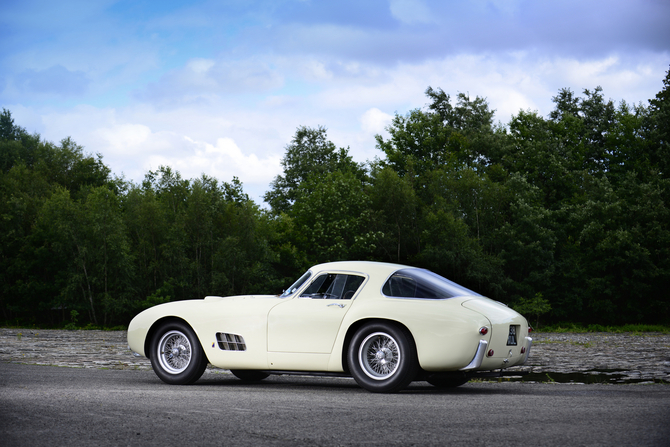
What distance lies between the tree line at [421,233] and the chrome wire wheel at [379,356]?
116ft

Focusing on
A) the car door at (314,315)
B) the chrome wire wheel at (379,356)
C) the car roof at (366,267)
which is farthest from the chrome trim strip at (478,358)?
the car door at (314,315)

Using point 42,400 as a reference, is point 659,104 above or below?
above

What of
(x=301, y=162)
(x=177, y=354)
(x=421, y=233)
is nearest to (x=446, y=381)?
(x=177, y=354)

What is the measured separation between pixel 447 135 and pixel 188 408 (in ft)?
168

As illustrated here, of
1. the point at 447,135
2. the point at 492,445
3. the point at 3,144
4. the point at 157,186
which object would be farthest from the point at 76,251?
the point at 492,445

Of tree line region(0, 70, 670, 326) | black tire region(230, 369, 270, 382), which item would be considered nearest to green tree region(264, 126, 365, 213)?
tree line region(0, 70, 670, 326)

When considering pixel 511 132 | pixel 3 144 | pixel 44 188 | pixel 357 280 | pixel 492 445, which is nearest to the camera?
pixel 492 445

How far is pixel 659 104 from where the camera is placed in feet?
148

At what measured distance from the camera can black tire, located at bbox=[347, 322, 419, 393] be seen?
311 inches

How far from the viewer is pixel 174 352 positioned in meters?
9.23

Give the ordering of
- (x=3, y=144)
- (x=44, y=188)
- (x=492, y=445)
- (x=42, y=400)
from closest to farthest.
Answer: (x=492, y=445)
(x=42, y=400)
(x=44, y=188)
(x=3, y=144)

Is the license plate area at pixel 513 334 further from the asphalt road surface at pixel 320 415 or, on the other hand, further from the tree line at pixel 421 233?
the tree line at pixel 421 233

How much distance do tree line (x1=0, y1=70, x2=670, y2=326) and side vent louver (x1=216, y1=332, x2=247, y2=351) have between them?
34862 millimetres

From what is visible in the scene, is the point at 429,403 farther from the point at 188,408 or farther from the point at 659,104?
the point at 659,104
